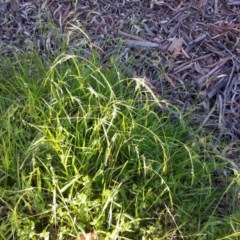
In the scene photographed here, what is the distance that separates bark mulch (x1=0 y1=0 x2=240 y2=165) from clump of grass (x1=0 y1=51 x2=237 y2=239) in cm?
19

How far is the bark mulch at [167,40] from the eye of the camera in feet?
8.20

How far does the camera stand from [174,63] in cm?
263

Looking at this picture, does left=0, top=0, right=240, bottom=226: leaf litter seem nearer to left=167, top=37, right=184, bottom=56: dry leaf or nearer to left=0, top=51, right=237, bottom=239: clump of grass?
left=167, top=37, right=184, bottom=56: dry leaf

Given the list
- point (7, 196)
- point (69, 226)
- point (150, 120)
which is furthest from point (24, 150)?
point (150, 120)

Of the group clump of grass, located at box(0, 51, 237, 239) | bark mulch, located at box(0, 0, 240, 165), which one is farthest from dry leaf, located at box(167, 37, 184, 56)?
clump of grass, located at box(0, 51, 237, 239)

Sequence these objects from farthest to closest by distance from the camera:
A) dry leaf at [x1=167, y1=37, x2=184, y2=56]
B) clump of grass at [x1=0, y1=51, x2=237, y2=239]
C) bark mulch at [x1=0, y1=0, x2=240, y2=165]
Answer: dry leaf at [x1=167, y1=37, x2=184, y2=56] → bark mulch at [x1=0, y1=0, x2=240, y2=165] → clump of grass at [x1=0, y1=51, x2=237, y2=239]

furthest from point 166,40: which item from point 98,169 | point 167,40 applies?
point 98,169

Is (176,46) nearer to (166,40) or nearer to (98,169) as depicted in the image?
(166,40)

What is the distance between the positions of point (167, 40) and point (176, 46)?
65 mm

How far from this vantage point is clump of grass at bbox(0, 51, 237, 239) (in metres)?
2.10

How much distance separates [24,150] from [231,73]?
1.02 m

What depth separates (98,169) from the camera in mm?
2246

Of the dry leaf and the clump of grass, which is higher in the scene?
the dry leaf

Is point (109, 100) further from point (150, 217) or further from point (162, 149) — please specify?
point (150, 217)
